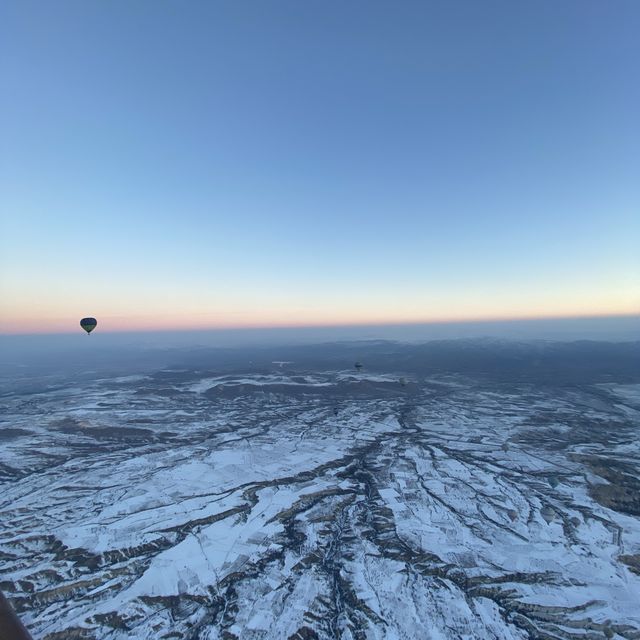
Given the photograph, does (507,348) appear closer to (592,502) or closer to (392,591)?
(592,502)

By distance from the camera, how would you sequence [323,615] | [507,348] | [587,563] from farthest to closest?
[507,348] → [587,563] → [323,615]

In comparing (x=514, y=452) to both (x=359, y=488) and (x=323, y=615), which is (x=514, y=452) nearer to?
(x=359, y=488)

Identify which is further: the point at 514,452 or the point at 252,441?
the point at 252,441

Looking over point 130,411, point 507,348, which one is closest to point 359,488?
point 130,411

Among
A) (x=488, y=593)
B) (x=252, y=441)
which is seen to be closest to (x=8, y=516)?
(x=252, y=441)

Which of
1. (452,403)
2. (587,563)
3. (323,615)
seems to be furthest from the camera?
(452,403)

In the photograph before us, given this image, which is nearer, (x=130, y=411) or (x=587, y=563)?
(x=587, y=563)
